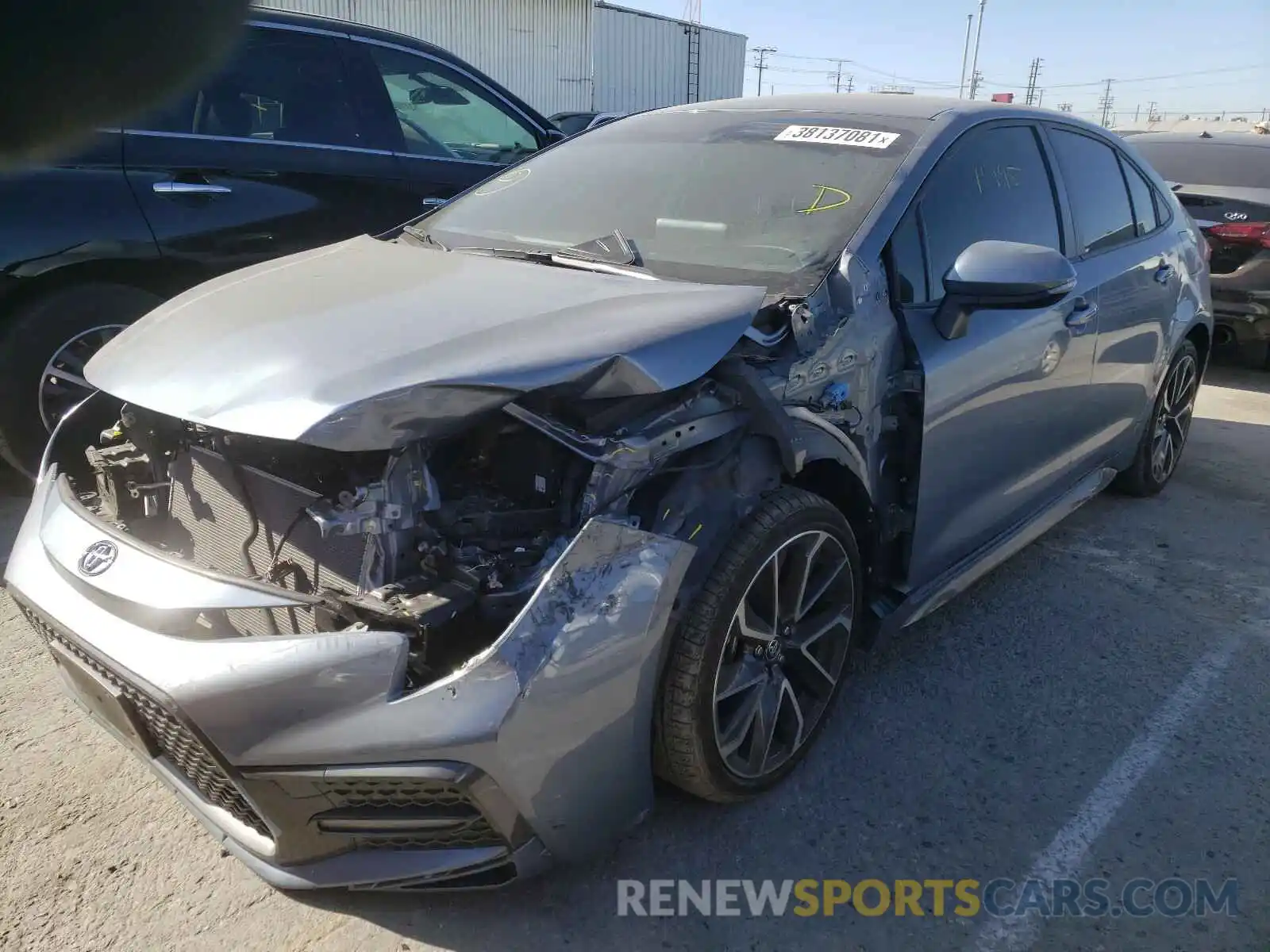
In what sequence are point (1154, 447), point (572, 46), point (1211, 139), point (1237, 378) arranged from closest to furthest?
point (1154, 447) → point (1237, 378) → point (1211, 139) → point (572, 46)

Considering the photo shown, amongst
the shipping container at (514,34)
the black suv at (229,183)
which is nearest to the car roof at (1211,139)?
the black suv at (229,183)

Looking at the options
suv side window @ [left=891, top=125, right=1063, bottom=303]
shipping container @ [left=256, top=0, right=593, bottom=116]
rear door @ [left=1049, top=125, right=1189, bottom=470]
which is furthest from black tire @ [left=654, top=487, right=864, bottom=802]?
shipping container @ [left=256, top=0, right=593, bottom=116]

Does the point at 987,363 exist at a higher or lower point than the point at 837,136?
lower

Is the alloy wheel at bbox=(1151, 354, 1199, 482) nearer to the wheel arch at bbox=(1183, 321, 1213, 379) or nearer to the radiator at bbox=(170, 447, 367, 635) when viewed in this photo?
the wheel arch at bbox=(1183, 321, 1213, 379)

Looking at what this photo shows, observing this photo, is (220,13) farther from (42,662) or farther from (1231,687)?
(1231,687)

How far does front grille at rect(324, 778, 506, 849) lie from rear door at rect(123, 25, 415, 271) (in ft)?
10.5

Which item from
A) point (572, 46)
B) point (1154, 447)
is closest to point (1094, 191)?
point (1154, 447)

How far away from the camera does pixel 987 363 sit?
2.89 m

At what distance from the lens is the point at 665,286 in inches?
97.1

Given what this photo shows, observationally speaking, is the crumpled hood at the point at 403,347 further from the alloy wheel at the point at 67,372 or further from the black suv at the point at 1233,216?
the black suv at the point at 1233,216

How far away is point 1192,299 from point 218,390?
4316mm

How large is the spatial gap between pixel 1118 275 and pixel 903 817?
238 centimetres
